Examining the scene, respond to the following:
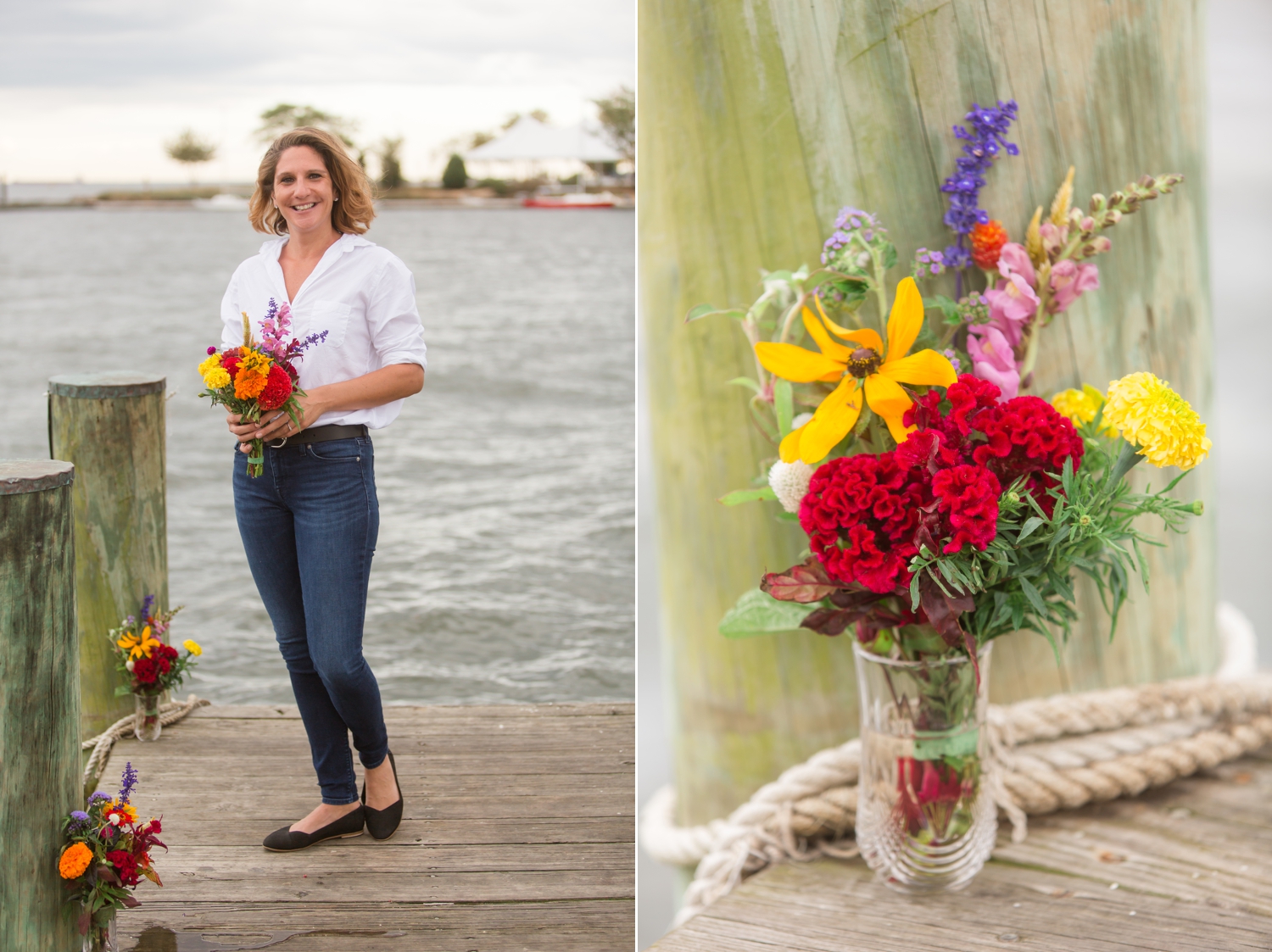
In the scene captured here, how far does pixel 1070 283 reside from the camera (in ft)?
5.27

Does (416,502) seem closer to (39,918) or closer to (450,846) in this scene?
(450,846)

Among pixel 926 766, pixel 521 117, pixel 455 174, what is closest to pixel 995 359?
pixel 926 766

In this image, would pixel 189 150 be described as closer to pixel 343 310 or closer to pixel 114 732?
pixel 114 732

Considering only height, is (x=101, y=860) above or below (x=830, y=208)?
below

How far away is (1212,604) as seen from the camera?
75.5 inches

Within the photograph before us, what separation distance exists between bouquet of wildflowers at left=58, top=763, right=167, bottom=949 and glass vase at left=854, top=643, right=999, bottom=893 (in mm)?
998

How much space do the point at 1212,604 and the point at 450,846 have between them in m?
1.36

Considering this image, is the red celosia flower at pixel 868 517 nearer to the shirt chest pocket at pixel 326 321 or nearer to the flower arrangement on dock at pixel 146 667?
the shirt chest pocket at pixel 326 321

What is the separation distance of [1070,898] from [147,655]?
5.93 ft

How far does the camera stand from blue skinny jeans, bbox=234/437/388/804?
1.74m

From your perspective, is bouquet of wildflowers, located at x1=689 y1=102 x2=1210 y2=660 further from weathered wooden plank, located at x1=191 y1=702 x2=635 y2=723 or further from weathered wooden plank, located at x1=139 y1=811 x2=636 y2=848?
weathered wooden plank, located at x1=191 y1=702 x2=635 y2=723

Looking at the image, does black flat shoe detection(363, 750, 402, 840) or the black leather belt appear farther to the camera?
black flat shoe detection(363, 750, 402, 840)

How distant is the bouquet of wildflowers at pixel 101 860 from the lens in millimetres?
1414

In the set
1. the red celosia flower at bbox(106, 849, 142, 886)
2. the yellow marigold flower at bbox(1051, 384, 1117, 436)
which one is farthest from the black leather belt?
the yellow marigold flower at bbox(1051, 384, 1117, 436)
